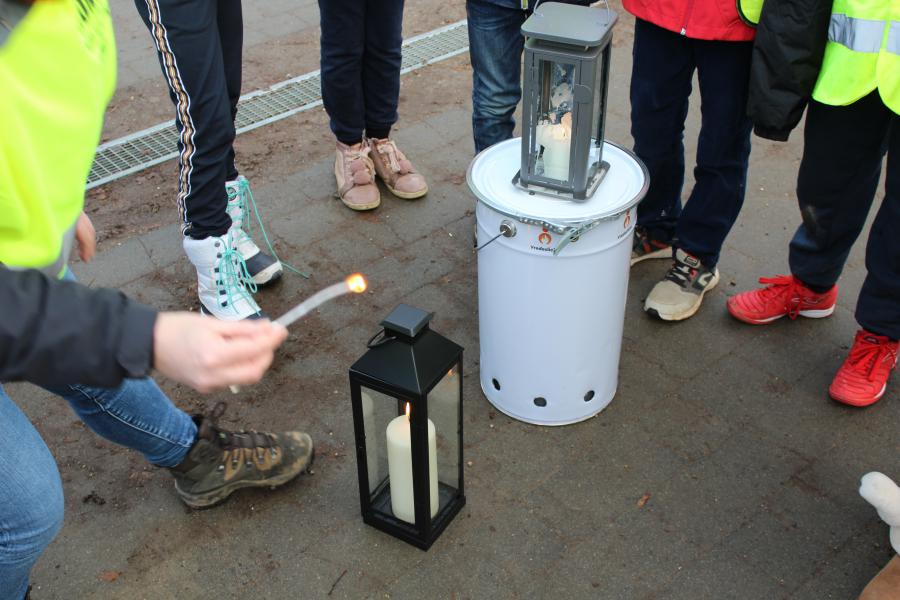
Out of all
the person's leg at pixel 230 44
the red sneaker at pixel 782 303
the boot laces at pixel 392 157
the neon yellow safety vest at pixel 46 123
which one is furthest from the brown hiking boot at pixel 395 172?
the neon yellow safety vest at pixel 46 123

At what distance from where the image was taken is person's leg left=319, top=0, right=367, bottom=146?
3.08m

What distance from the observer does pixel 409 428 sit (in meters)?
2.01

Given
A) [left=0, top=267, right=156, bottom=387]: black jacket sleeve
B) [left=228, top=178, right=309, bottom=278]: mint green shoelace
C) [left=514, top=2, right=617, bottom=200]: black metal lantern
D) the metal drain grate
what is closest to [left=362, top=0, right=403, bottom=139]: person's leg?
[left=228, top=178, right=309, bottom=278]: mint green shoelace

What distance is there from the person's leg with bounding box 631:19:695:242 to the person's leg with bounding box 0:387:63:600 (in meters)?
2.00

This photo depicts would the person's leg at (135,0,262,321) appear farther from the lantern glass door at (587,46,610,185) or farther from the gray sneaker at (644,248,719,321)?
the gray sneaker at (644,248,719,321)

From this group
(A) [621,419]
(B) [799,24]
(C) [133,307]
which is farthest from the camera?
(A) [621,419]

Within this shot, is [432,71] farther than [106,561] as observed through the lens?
Yes

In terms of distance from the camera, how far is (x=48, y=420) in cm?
259

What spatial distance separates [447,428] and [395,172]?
1655 mm

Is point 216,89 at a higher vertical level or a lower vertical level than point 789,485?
higher

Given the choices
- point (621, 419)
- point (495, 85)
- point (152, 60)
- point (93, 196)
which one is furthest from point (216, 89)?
point (152, 60)

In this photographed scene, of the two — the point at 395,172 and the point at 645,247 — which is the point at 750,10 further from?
the point at 395,172

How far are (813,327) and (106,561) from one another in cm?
230

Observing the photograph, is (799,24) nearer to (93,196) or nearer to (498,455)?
(498,455)
